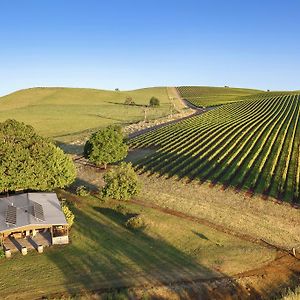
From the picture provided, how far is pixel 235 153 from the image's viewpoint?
75.1m

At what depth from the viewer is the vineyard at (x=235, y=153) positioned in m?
59.9

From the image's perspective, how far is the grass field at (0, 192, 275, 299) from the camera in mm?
32406

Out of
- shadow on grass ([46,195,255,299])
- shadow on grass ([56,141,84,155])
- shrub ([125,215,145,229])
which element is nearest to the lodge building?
shadow on grass ([46,195,255,299])

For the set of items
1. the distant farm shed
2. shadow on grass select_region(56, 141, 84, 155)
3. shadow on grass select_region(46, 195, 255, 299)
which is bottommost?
shadow on grass select_region(46, 195, 255, 299)

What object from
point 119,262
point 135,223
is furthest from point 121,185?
point 119,262

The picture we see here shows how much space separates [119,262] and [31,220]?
9.92m

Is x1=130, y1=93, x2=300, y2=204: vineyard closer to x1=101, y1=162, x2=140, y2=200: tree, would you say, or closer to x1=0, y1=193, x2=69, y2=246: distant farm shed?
x1=101, y1=162, x2=140, y2=200: tree

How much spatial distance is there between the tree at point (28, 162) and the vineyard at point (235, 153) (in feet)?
66.1

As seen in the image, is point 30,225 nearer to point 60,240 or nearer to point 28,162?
point 60,240

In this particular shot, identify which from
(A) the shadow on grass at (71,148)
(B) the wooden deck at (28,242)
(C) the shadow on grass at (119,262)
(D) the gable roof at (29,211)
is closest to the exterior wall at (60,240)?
(B) the wooden deck at (28,242)

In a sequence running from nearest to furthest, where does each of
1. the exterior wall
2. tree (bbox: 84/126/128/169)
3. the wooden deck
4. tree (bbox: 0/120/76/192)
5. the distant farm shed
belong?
the distant farm shed → the wooden deck → the exterior wall → tree (bbox: 0/120/76/192) → tree (bbox: 84/126/128/169)

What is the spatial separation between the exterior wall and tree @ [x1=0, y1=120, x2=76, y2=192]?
1077 cm

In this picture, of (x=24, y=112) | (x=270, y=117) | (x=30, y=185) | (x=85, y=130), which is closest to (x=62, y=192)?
(x=30, y=185)

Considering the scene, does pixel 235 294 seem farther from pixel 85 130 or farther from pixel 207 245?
pixel 85 130
